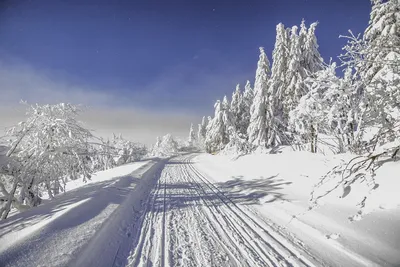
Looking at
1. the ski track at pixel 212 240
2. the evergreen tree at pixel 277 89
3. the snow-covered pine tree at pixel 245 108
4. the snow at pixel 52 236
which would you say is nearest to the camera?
the snow at pixel 52 236

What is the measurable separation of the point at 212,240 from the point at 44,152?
28.3 ft

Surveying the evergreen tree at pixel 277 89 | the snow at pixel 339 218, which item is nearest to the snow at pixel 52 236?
the snow at pixel 339 218

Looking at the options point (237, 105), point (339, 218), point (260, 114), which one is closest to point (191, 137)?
point (237, 105)

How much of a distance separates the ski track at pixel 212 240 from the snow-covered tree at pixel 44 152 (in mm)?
5523

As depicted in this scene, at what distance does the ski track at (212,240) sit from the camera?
11.9ft

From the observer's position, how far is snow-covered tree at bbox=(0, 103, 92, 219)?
8.76 m

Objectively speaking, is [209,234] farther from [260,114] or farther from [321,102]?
[260,114]

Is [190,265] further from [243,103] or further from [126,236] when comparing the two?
[243,103]

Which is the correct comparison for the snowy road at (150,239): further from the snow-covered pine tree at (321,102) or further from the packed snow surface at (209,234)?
the snow-covered pine tree at (321,102)

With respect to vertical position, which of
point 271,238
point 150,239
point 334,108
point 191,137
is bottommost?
point 271,238

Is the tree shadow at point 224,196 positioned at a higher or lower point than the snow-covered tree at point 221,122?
lower

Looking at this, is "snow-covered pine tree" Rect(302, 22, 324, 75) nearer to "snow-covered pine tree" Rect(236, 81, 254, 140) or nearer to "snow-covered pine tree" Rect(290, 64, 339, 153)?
"snow-covered pine tree" Rect(290, 64, 339, 153)

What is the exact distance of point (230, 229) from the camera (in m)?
4.93

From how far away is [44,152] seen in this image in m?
8.77
